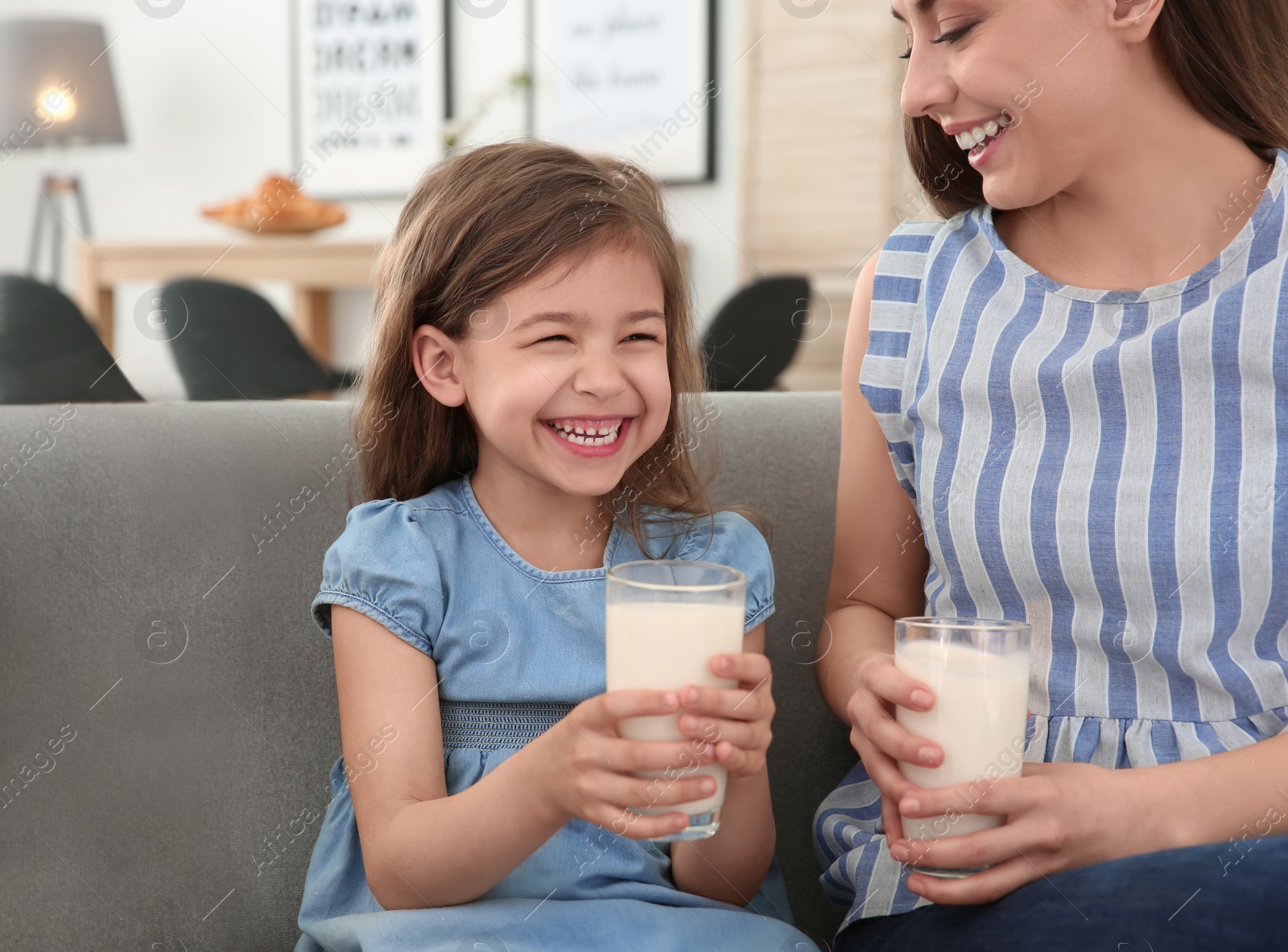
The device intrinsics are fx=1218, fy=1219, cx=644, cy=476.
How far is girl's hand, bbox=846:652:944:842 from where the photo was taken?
0.86 m

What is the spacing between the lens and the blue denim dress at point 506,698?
40.0 inches

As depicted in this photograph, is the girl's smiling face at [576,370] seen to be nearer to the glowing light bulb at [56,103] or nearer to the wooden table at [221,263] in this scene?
the wooden table at [221,263]

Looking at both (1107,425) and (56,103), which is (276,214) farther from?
(1107,425)

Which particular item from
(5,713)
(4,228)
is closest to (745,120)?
(4,228)

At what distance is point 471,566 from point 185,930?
1.52 feet

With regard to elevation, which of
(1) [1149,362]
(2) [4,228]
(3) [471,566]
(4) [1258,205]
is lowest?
(2) [4,228]

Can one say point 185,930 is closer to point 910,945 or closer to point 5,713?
point 5,713

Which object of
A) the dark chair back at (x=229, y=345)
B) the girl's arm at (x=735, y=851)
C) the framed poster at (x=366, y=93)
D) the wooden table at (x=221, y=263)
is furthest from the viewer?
the framed poster at (x=366, y=93)

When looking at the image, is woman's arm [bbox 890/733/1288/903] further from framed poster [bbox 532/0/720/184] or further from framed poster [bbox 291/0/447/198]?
framed poster [bbox 291/0/447/198]

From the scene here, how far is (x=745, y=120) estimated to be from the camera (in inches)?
184

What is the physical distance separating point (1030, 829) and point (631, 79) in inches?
179

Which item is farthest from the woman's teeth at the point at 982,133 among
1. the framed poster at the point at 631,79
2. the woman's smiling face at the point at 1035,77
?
the framed poster at the point at 631,79

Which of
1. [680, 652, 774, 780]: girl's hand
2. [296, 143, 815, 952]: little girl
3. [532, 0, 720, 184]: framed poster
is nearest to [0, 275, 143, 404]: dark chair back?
[296, 143, 815, 952]: little girl

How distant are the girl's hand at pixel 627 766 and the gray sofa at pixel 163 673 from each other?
0.51 metres
